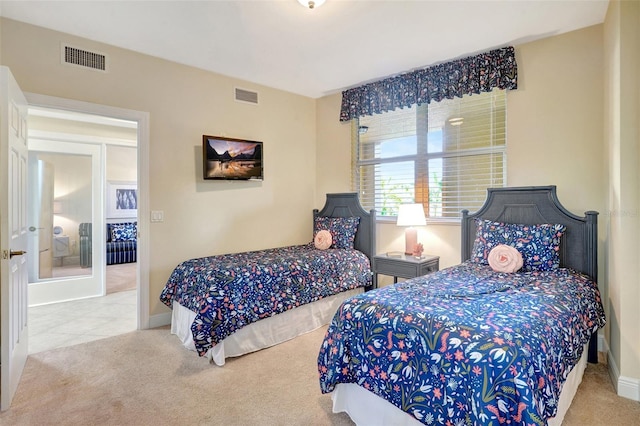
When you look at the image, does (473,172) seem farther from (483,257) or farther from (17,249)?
(17,249)

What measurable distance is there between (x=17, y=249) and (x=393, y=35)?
330cm

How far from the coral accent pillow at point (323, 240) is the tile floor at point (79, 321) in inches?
82.5

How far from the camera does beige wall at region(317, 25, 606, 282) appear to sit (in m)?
2.89

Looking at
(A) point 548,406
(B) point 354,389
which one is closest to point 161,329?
(B) point 354,389

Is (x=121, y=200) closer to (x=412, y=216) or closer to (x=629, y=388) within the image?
(x=412, y=216)

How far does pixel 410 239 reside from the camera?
3717 millimetres

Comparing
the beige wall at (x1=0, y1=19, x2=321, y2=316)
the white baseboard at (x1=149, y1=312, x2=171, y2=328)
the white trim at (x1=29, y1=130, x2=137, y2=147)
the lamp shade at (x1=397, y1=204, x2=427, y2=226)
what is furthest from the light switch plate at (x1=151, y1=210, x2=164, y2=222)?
the lamp shade at (x1=397, y1=204, x2=427, y2=226)

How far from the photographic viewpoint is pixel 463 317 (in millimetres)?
1607

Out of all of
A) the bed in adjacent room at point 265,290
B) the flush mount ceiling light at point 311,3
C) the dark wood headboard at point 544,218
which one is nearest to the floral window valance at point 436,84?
the dark wood headboard at point 544,218

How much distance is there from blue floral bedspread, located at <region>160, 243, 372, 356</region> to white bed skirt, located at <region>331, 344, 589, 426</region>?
3.58 ft

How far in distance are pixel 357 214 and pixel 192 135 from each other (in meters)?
2.08

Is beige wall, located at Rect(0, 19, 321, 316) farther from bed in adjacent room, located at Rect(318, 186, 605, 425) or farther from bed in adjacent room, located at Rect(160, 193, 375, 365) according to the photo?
bed in adjacent room, located at Rect(318, 186, 605, 425)

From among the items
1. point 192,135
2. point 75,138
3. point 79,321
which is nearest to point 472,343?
point 192,135

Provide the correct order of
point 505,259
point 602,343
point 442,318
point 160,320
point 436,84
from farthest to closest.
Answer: point 436,84, point 160,320, point 602,343, point 505,259, point 442,318
